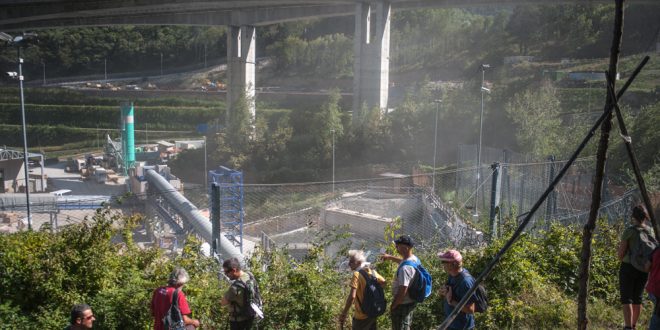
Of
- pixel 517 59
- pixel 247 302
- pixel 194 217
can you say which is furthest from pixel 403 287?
pixel 517 59

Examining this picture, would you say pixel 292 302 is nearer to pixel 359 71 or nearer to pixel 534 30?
pixel 359 71

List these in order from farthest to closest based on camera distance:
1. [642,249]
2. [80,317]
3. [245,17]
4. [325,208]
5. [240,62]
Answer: [240,62] → [245,17] → [325,208] → [642,249] → [80,317]

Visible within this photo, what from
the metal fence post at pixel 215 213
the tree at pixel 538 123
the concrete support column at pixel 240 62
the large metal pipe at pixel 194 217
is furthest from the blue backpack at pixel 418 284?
the concrete support column at pixel 240 62

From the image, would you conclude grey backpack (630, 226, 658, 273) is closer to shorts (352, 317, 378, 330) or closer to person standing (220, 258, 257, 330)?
shorts (352, 317, 378, 330)

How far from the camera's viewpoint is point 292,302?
4980mm

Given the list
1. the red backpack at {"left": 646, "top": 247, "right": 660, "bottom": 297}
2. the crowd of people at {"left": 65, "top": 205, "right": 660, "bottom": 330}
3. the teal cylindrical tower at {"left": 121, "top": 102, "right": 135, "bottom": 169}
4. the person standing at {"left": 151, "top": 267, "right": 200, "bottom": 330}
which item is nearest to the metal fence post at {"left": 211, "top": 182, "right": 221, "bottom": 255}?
the crowd of people at {"left": 65, "top": 205, "right": 660, "bottom": 330}

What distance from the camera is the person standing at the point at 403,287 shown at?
445 cm

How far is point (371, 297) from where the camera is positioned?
14.8 ft

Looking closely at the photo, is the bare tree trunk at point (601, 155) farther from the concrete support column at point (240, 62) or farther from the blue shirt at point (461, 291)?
the concrete support column at point (240, 62)

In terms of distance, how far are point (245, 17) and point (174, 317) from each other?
122ft

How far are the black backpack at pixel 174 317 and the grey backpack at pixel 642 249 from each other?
12.2 ft

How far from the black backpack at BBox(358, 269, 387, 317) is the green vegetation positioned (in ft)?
2.07

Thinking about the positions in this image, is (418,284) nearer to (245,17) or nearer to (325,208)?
(325,208)

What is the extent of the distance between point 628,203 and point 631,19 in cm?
5441
